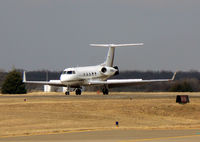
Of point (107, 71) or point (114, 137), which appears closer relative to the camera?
point (114, 137)

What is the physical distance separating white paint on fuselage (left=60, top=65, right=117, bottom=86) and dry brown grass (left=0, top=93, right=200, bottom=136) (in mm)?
21036

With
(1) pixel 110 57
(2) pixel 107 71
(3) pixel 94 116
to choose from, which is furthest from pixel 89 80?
(3) pixel 94 116

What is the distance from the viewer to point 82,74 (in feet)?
216

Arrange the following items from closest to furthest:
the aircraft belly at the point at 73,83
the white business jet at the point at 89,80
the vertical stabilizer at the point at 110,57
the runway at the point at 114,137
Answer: the runway at the point at 114,137, the aircraft belly at the point at 73,83, the white business jet at the point at 89,80, the vertical stabilizer at the point at 110,57

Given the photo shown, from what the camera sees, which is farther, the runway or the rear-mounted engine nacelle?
the rear-mounted engine nacelle

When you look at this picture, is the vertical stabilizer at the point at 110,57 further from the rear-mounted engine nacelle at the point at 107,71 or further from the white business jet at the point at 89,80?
the rear-mounted engine nacelle at the point at 107,71

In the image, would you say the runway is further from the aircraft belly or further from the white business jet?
the aircraft belly

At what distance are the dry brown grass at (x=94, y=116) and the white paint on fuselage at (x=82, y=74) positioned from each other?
69.0 feet

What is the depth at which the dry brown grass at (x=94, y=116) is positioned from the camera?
30.9 m

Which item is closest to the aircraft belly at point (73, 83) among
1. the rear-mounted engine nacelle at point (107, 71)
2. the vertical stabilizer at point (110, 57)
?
the rear-mounted engine nacelle at point (107, 71)

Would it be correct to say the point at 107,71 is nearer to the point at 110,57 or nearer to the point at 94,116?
the point at 110,57

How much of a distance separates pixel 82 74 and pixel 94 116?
29.8m

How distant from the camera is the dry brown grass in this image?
30906mm

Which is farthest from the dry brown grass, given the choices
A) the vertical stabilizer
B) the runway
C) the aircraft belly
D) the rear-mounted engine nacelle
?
the vertical stabilizer
